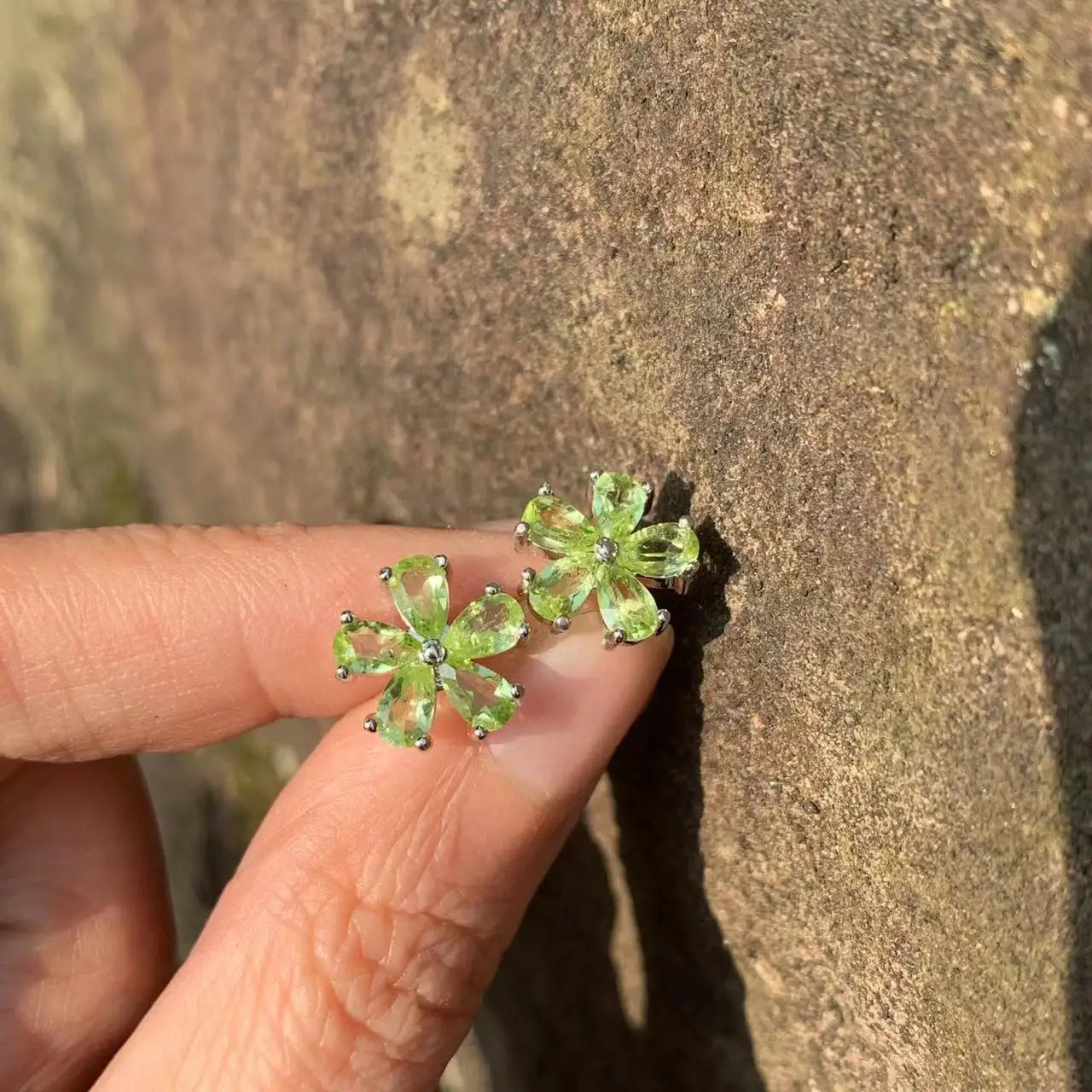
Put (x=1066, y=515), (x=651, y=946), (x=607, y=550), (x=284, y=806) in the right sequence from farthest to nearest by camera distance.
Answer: (x=651, y=946) < (x=284, y=806) < (x=607, y=550) < (x=1066, y=515)

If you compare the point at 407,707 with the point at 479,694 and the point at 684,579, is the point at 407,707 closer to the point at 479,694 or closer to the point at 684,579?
the point at 479,694

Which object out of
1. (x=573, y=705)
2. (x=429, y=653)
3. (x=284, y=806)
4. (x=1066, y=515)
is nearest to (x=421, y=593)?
(x=429, y=653)

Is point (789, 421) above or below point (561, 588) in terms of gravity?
above

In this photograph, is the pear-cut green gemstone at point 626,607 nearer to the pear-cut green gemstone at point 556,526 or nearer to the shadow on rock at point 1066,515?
the pear-cut green gemstone at point 556,526

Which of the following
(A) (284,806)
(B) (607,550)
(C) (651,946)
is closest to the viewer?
(B) (607,550)

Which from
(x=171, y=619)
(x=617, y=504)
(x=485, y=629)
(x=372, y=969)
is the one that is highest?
(x=617, y=504)

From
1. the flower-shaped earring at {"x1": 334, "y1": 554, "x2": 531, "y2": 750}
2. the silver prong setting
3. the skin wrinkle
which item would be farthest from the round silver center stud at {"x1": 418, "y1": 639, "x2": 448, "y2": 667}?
the silver prong setting

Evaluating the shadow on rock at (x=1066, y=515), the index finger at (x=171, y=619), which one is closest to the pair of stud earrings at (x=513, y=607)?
the index finger at (x=171, y=619)
